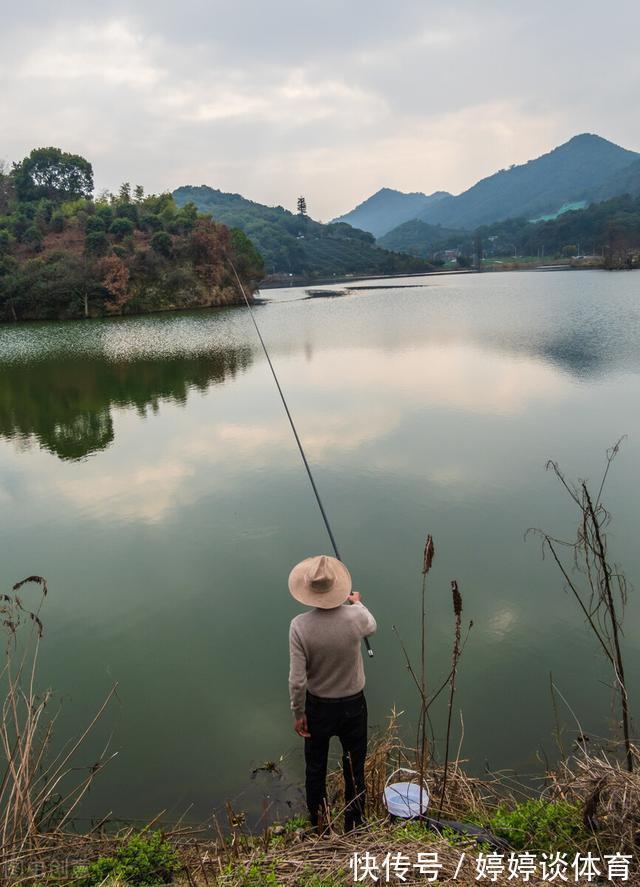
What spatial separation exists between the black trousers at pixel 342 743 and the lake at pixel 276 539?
1.60 feet

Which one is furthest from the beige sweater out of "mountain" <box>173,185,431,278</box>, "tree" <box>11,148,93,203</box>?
"mountain" <box>173,185,431,278</box>

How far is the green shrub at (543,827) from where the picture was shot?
228 cm

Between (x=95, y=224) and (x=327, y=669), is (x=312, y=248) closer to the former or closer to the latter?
(x=95, y=224)

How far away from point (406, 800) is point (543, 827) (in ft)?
1.86

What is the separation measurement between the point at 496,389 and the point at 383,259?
3703 inches

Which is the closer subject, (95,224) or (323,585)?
(323,585)

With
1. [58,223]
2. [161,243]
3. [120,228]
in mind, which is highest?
[58,223]

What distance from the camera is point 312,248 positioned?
107500mm

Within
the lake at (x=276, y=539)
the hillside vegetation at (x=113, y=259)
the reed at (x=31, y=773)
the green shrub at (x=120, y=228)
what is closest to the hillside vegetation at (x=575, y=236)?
the hillside vegetation at (x=113, y=259)

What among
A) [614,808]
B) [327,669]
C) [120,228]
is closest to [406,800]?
[327,669]

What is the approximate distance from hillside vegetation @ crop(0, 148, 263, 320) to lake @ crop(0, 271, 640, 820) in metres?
22.8

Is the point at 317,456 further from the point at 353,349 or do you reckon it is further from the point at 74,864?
the point at 353,349

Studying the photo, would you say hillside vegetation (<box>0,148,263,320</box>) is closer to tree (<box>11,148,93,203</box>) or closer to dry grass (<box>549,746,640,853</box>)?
tree (<box>11,148,93,203</box>)

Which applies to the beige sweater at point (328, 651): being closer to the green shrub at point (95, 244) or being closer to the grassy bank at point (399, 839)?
the grassy bank at point (399, 839)
